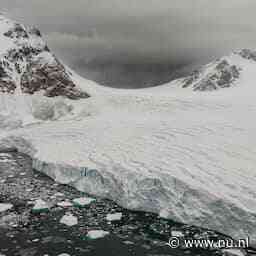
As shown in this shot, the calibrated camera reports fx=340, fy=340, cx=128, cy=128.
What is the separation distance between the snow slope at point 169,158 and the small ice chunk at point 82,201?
467 millimetres

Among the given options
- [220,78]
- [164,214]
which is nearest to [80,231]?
[164,214]

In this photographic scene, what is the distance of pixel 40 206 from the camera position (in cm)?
993

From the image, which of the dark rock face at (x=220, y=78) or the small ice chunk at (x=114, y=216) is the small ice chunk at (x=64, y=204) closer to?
the small ice chunk at (x=114, y=216)

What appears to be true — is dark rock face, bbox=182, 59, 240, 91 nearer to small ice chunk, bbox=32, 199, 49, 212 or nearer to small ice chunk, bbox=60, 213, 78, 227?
small ice chunk, bbox=32, 199, 49, 212

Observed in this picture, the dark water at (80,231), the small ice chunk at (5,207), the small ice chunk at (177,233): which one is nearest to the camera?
the dark water at (80,231)

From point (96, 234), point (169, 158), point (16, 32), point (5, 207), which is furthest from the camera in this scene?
point (16, 32)

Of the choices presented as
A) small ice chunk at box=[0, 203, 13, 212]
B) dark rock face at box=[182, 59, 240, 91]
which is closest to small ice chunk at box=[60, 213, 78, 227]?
small ice chunk at box=[0, 203, 13, 212]

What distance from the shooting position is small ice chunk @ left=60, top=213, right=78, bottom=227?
8938 millimetres

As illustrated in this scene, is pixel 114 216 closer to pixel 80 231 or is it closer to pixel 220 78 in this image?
pixel 80 231

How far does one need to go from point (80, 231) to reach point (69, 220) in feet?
2.27

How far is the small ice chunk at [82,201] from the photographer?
1025 cm

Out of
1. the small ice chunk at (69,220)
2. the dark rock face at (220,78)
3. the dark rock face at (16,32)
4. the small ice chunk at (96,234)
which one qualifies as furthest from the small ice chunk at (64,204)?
the dark rock face at (220,78)

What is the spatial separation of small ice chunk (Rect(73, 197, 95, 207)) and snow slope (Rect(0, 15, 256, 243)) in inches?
18.4

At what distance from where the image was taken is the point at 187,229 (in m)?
8.71
